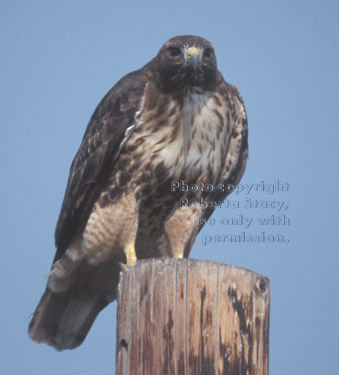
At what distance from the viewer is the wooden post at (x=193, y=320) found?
3.58 meters

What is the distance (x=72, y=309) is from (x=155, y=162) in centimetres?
164

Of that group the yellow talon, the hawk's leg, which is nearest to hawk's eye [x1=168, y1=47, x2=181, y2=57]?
the hawk's leg

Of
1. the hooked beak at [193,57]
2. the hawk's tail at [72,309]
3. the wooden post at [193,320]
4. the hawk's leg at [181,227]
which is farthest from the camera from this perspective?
the hawk's tail at [72,309]

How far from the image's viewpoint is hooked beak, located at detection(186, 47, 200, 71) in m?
5.28

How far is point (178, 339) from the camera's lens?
3.61 metres

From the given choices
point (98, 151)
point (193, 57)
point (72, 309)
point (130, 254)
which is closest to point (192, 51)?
point (193, 57)

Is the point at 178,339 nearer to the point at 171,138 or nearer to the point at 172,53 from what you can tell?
the point at 171,138

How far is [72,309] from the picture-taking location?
630 cm

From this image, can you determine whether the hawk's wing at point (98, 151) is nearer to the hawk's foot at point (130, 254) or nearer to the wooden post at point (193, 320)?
the hawk's foot at point (130, 254)

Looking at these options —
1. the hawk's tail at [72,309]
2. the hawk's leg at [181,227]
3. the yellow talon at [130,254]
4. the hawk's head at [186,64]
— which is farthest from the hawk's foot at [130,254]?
the hawk's head at [186,64]

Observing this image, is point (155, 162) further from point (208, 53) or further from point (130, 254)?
point (208, 53)

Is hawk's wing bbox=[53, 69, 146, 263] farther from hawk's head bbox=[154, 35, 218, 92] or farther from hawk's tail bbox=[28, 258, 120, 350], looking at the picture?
hawk's tail bbox=[28, 258, 120, 350]

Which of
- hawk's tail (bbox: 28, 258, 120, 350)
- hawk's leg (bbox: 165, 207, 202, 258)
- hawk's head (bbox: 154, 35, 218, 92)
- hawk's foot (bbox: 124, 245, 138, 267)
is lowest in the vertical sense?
hawk's tail (bbox: 28, 258, 120, 350)

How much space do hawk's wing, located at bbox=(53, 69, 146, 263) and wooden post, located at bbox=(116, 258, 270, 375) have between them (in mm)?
1772
